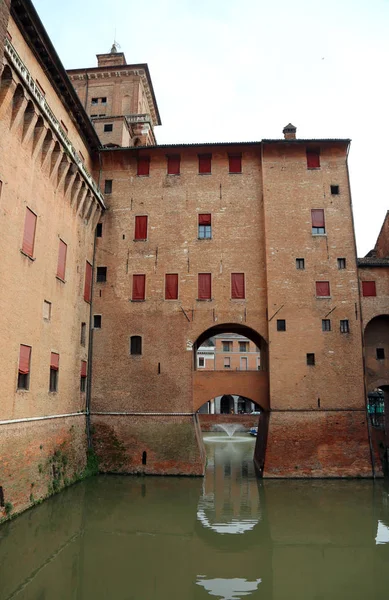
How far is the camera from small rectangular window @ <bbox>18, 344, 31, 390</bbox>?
1423cm

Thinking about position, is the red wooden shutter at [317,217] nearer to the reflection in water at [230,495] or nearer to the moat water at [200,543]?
the moat water at [200,543]

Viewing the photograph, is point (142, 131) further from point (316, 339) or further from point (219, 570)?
point (219, 570)

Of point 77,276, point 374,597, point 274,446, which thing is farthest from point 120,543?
point 77,276

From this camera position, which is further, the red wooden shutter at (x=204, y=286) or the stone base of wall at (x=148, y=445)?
the red wooden shutter at (x=204, y=286)

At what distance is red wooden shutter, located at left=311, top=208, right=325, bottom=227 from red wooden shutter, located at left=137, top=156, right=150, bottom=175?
8.54 m

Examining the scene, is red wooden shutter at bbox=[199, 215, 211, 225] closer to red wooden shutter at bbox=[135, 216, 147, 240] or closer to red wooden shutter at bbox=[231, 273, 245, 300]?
red wooden shutter at bbox=[135, 216, 147, 240]

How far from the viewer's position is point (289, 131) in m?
23.8

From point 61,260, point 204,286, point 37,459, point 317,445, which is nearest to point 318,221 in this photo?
point 204,286

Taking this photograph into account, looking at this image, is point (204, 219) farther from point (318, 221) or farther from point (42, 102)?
point (42, 102)

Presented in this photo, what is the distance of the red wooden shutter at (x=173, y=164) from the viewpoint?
75.2 ft

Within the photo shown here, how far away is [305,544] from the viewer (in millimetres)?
11859

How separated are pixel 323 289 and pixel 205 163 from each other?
8.67m

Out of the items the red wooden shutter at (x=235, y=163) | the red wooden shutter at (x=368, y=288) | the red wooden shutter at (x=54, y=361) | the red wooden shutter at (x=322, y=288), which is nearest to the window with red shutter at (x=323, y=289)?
the red wooden shutter at (x=322, y=288)

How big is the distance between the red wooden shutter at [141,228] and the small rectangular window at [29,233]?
7390mm
